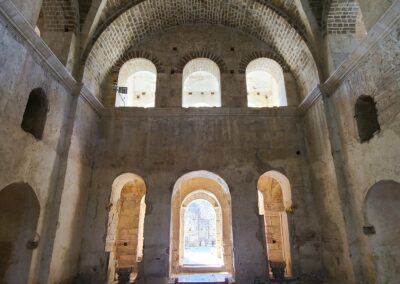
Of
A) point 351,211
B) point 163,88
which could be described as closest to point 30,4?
point 163,88

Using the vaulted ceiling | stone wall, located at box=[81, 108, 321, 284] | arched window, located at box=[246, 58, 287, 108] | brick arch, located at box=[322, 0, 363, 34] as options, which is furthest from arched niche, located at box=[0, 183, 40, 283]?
brick arch, located at box=[322, 0, 363, 34]

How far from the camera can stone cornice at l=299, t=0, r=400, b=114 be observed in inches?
185

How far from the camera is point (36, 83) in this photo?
18.3ft

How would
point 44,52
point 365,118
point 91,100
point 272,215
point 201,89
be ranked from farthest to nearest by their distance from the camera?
point 201,89, point 272,215, point 91,100, point 365,118, point 44,52

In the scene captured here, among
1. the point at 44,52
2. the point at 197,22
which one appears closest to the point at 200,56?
the point at 197,22

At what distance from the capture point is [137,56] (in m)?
9.15

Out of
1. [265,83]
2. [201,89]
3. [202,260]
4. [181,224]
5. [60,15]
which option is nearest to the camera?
[60,15]

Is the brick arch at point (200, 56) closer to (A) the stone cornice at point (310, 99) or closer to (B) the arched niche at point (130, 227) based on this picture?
(A) the stone cornice at point (310, 99)

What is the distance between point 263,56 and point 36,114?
22.9 feet

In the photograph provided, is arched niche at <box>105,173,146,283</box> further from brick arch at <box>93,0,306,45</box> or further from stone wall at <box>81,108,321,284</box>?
brick arch at <box>93,0,306,45</box>

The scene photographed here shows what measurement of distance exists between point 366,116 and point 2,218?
8065 mm

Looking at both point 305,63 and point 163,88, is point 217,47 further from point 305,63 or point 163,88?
point 305,63

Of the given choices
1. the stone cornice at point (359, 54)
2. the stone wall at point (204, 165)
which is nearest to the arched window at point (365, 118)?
the stone cornice at point (359, 54)

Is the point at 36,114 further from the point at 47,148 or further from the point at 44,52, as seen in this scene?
the point at 44,52
